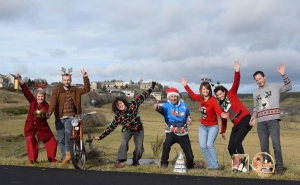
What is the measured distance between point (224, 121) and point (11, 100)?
320ft

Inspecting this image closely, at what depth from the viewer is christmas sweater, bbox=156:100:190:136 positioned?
852 cm

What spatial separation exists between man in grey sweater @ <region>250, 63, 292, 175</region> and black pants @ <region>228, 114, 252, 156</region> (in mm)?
217

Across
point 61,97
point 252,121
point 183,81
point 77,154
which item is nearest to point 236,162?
point 252,121

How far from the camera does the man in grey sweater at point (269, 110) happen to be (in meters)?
7.83

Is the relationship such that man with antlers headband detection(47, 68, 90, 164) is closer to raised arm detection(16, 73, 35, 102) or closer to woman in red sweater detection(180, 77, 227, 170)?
raised arm detection(16, 73, 35, 102)

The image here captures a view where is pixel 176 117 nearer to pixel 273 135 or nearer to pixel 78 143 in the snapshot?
pixel 273 135

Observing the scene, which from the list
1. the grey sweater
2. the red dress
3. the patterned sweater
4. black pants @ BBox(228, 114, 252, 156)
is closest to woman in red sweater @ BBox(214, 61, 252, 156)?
black pants @ BBox(228, 114, 252, 156)

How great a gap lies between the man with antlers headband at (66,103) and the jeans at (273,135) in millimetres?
4117

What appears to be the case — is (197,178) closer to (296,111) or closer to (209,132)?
(209,132)

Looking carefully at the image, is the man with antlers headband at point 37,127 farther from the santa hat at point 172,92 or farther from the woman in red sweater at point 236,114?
the woman in red sweater at point 236,114

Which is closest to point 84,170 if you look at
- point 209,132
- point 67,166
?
point 67,166

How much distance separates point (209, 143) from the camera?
831cm

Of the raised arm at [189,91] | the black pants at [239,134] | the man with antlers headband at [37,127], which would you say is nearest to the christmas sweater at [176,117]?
the raised arm at [189,91]

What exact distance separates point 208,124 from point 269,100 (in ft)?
4.52
